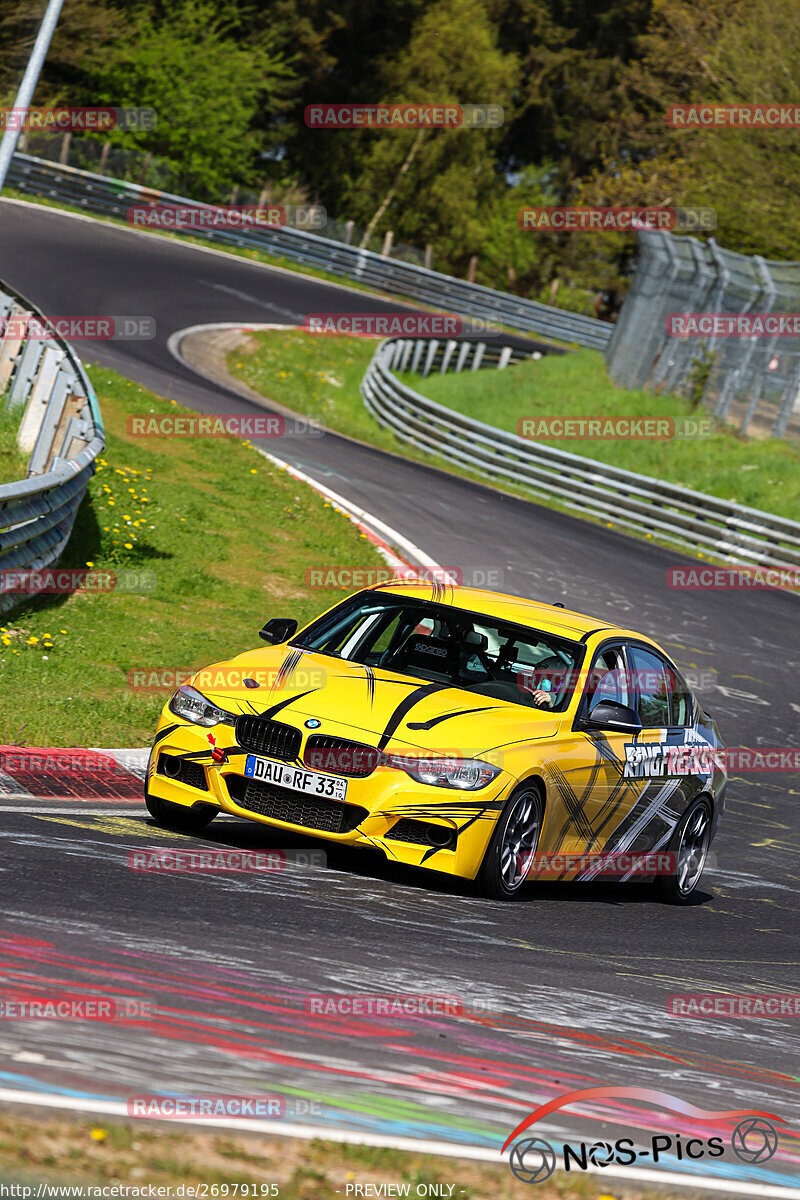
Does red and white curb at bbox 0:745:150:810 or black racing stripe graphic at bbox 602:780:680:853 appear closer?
red and white curb at bbox 0:745:150:810

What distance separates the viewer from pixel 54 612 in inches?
499

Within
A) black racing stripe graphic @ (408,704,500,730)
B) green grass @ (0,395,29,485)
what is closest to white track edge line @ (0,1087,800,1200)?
black racing stripe graphic @ (408,704,500,730)

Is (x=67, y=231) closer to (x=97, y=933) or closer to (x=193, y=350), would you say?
(x=193, y=350)

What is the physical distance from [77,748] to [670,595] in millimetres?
12022

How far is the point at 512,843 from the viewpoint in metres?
8.03

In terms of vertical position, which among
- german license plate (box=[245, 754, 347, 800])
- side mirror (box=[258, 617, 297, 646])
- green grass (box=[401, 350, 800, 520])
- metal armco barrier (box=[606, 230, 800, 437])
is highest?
metal armco barrier (box=[606, 230, 800, 437])

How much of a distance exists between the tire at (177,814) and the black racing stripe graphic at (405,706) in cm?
110

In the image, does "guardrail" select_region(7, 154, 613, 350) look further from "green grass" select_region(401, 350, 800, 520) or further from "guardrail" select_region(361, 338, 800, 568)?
"guardrail" select_region(361, 338, 800, 568)

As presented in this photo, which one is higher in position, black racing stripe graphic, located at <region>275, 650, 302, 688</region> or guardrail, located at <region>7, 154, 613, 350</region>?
guardrail, located at <region>7, 154, 613, 350</region>

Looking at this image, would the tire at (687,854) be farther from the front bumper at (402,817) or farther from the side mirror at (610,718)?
the front bumper at (402,817)

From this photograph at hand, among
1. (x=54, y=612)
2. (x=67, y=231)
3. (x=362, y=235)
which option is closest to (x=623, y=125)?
(x=362, y=235)

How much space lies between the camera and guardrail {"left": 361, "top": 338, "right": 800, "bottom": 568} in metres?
24.1

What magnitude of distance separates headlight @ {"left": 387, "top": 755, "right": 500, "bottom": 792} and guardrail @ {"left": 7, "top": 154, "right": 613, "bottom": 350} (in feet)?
126

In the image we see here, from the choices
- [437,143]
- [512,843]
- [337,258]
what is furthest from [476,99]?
[512,843]
